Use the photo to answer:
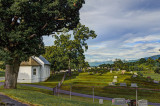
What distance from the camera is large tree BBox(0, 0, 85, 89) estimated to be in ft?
54.7

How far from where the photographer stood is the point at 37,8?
1725cm

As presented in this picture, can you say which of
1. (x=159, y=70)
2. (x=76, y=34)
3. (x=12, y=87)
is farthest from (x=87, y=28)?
(x=12, y=87)

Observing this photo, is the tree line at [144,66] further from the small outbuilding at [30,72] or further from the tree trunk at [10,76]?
the tree trunk at [10,76]

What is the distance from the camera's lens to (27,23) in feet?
60.6

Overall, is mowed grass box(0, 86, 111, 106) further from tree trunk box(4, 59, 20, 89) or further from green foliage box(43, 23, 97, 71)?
green foliage box(43, 23, 97, 71)

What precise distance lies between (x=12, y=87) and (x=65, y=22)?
1095 cm

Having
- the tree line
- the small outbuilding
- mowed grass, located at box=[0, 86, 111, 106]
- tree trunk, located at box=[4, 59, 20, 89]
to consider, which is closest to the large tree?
tree trunk, located at box=[4, 59, 20, 89]

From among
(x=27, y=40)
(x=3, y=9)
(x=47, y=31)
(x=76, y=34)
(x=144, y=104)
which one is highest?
(x=76, y=34)

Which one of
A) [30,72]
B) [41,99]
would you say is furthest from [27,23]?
[30,72]

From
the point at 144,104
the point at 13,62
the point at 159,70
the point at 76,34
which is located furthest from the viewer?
the point at 159,70

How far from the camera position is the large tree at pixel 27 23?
656 inches

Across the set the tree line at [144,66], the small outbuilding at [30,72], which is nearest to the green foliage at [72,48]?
the small outbuilding at [30,72]

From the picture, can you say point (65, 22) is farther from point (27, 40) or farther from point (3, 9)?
point (3, 9)

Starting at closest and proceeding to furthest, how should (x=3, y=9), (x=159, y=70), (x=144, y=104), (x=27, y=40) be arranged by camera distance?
(x=144, y=104)
(x=3, y=9)
(x=27, y=40)
(x=159, y=70)
